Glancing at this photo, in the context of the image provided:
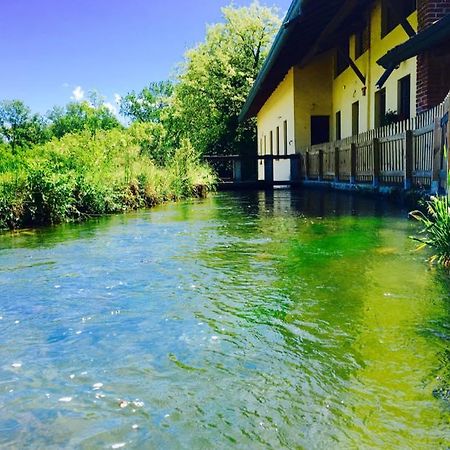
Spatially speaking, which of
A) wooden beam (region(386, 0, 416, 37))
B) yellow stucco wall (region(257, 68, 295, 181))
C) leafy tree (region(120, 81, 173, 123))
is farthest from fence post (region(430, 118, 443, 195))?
leafy tree (region(120, 81, 173, 123))

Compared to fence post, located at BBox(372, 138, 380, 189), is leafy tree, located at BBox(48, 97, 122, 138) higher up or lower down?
higher up

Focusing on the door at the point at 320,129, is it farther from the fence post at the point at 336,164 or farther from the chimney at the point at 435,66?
the chimney at the point at 435,66

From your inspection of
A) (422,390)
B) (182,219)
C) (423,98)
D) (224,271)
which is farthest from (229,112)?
(422,390)

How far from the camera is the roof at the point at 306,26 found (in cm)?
1189

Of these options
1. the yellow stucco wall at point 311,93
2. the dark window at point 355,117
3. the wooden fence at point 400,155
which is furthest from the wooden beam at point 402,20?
the yellow stucco wall at point 311,93

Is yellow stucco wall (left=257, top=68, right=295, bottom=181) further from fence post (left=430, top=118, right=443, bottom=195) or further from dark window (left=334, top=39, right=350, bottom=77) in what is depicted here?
fence post (left=430, top=118, right=443, bottom=195)

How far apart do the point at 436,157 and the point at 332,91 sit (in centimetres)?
1343

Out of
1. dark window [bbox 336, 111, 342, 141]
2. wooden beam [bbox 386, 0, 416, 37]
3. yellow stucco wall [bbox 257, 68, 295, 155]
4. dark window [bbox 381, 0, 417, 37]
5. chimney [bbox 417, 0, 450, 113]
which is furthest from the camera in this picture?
yellow stucco wall [bbox 257, 68, 295, 155]

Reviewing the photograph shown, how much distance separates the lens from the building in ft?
32.9

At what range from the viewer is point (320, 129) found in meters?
20.6

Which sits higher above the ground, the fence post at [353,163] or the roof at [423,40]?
the roof at [423,40]

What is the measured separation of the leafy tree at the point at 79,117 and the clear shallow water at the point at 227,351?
→ 209ft

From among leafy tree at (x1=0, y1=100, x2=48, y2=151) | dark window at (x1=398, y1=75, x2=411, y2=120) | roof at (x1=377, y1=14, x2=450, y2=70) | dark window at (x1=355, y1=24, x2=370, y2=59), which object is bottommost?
dark window at (x1=398, y1=75, x2=411, y2=120)

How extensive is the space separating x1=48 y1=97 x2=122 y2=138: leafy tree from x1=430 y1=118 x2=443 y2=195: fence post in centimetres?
6100
